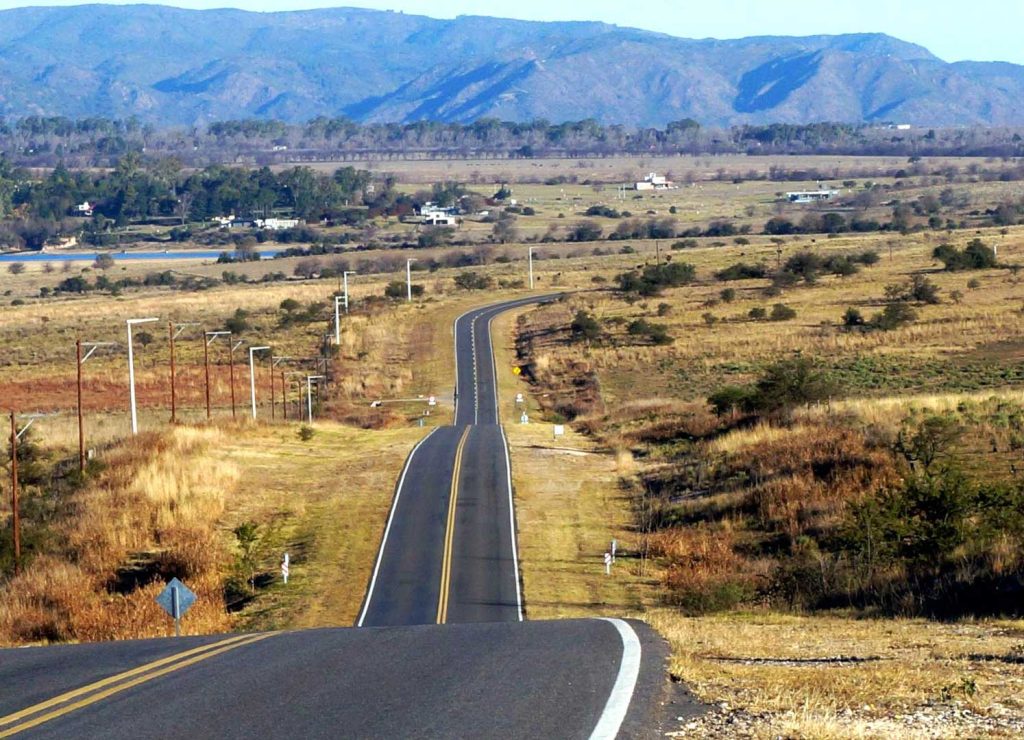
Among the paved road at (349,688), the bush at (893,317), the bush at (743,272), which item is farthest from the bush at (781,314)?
the paved road at (349,688)

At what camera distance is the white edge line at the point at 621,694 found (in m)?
9.78

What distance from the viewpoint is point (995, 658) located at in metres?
14.2

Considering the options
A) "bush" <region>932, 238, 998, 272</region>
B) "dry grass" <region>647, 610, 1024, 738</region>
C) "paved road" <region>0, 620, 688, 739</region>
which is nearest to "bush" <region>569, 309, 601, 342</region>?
"bush" <region>932, 238, 998, 272</region>

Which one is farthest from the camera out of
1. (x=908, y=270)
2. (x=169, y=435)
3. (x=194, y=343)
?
(x=908, y=270)

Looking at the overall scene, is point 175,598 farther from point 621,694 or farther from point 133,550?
point 133,550

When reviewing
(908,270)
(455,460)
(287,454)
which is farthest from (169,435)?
(908,270)

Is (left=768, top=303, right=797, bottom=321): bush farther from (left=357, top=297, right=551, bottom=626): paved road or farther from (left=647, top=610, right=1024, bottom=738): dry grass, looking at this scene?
(left=647, top=610, right=1024, bottom=738): dry grass

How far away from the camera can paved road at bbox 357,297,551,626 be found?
3219cm

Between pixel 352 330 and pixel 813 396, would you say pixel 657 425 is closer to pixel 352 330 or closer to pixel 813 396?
pixel 813 396

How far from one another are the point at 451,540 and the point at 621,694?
29.9 metres

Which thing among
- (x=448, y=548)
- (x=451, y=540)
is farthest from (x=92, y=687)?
(x=451, y=540)

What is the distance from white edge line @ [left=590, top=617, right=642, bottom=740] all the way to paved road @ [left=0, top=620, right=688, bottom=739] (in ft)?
0.06

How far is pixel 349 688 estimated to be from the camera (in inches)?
461

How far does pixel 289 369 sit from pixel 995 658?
88.6 meters
